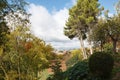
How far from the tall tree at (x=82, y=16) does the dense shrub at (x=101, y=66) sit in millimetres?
28655

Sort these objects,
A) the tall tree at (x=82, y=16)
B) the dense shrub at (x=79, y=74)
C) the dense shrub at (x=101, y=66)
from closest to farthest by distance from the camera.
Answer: the dense shrub at (x=101, y=66), the dense shrub at (x=79, y=74), the tall tree at (x=82, y=16)

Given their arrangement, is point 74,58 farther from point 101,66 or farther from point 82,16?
point 101,66

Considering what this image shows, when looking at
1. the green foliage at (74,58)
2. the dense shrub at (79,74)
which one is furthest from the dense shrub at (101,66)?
the green foliage at (74,58)

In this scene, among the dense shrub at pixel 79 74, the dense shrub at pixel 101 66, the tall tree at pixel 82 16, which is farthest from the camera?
the tall tree at pixel 82 16

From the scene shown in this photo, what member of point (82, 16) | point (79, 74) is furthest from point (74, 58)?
point (79, 74)

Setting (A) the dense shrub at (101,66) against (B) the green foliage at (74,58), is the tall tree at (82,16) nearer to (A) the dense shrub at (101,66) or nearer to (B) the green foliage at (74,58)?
(B) the green foliage at (74,58)

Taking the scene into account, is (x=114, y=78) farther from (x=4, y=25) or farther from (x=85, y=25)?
(x=85, y=25)

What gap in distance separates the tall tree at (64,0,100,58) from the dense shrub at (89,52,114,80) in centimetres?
2866

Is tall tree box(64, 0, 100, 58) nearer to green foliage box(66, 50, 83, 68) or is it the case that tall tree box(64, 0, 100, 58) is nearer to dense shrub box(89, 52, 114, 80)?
green foliage box(66, 50, 83, 68)

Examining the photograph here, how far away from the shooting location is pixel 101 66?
13.8 meters

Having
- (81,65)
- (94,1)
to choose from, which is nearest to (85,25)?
(94,1)

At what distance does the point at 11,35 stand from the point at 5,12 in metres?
1.16

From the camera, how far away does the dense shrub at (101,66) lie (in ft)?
→ 45.1

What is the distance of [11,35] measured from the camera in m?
12.6
